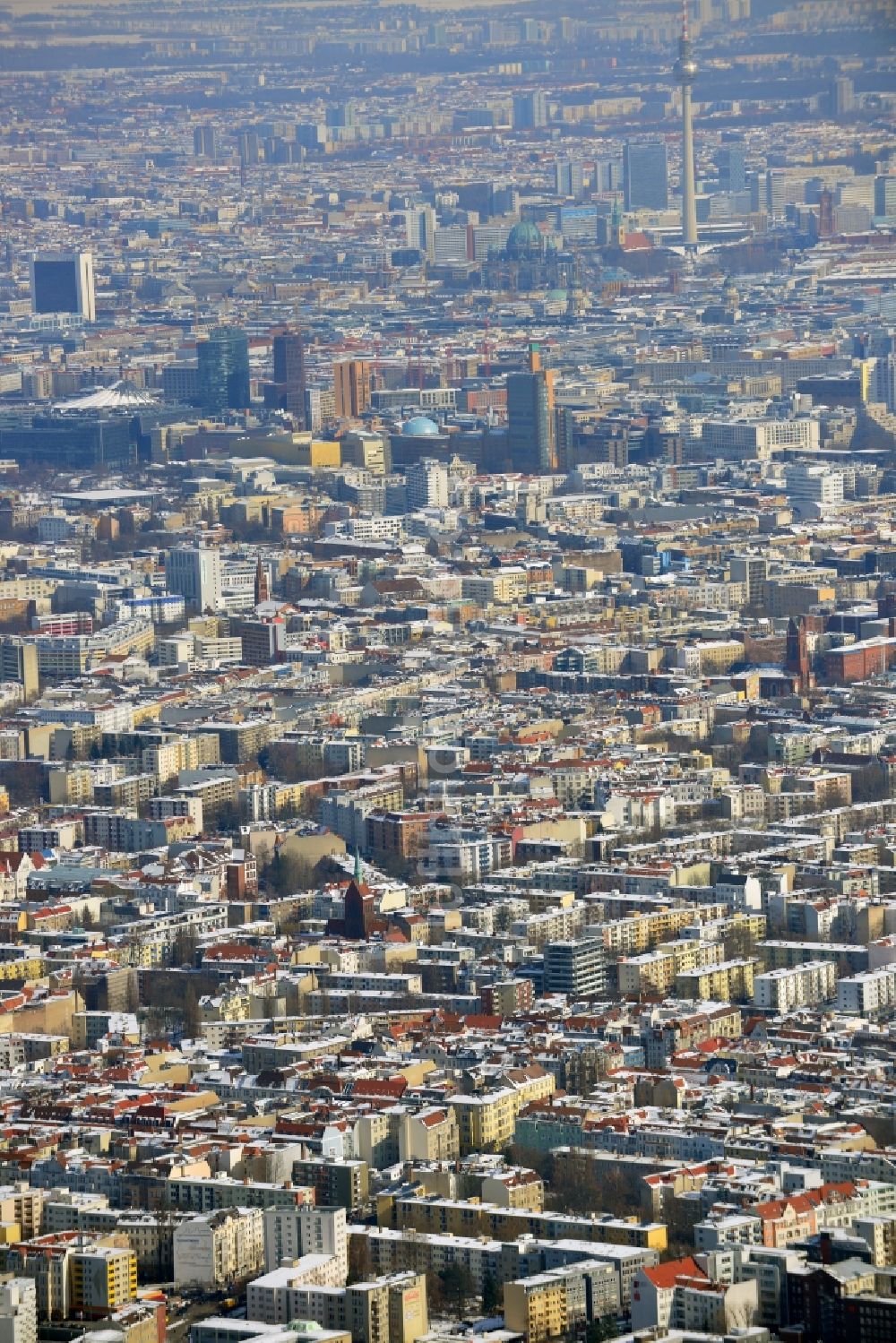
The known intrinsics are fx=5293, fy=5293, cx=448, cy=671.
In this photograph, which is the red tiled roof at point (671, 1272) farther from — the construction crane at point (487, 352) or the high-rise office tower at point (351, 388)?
the construction crane at point (487, 352)

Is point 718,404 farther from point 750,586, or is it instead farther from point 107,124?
point 107,124

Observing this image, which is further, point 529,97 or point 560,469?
point 529,97

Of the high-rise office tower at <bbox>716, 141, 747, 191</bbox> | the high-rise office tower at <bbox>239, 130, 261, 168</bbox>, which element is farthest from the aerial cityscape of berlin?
the high-rise office tower at <bbox>239, 130, 261, 168</bbox>

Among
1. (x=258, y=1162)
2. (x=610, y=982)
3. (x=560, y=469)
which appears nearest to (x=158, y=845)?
(x=610, y=982)

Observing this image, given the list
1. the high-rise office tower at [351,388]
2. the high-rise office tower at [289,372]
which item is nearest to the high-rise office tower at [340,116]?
the high-rise office tower at [289,372]

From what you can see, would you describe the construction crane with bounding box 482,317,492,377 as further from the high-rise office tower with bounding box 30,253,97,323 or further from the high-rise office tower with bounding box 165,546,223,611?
the high-rise office tower with bounding box 165,546,223,611

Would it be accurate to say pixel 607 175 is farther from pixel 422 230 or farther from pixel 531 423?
pixel 531 423

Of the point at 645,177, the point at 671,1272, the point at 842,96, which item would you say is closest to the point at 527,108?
the point at 645,177
